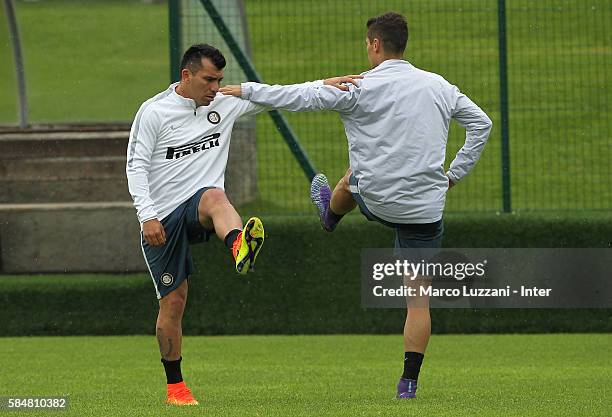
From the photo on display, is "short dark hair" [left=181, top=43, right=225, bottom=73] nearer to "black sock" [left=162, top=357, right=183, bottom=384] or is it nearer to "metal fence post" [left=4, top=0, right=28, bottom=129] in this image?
"black sock" [left=162, top=357, right=183, bottom=384]

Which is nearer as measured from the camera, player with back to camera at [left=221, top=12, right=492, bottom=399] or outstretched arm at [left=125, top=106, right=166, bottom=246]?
outstretched arm at [left=125, top=106, right=166, bottom=246]

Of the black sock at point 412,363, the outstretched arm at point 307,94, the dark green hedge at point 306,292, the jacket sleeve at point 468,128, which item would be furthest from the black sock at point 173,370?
the dark green hedge at point 306,292

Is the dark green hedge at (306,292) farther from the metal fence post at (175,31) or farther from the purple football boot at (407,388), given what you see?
the purple football boot at (407,388)

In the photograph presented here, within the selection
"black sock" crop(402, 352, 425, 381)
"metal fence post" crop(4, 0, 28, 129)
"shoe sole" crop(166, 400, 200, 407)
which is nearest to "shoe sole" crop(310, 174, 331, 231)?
"black sock" crop(402, 352, 425, 381)

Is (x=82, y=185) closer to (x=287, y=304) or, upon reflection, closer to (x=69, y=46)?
(x=287, y=304)

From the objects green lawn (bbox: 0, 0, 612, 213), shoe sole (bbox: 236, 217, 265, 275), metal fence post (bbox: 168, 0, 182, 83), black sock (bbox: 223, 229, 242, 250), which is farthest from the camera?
green lawn (bbox: 0, 0, 612, 213)

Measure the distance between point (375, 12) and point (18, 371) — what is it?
4.77m

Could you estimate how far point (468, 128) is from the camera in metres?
7.71

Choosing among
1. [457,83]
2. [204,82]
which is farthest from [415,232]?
[457,83]

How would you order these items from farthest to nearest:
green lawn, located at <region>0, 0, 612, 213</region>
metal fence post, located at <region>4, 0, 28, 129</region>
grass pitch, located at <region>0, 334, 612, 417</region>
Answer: metal fence post, located at <region>4, 0, 28, 129</region>
green lawn, located at <region>0, 0, 612, 213</region>
grass pitch, located at <region>0, 334, 612, 417</region>

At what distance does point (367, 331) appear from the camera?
37.3 ft

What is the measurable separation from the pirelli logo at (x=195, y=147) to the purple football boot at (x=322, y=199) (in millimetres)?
1023

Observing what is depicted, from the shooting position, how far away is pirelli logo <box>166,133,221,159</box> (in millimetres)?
7406

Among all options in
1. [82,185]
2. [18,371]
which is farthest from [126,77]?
[18,371]
